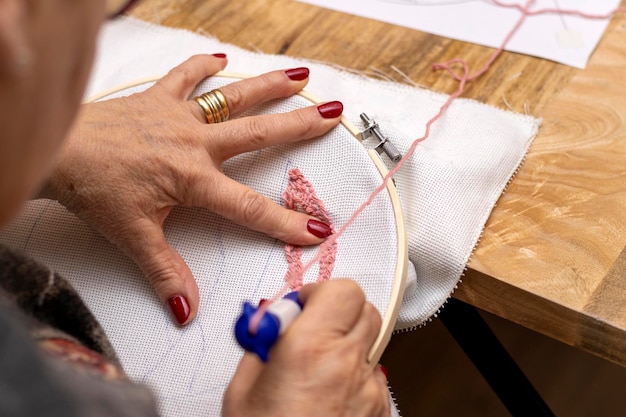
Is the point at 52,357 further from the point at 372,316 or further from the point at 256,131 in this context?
the point at 256,131

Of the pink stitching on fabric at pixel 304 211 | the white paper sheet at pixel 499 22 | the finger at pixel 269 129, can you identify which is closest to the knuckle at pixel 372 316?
the pink stitching on fabric at pixel 304 211

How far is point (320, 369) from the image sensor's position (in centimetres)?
49

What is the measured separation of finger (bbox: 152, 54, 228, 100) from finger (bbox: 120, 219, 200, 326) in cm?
17

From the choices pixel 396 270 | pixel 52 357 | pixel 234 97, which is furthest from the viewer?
pixel 234 97

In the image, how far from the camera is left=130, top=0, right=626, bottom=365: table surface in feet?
2.12

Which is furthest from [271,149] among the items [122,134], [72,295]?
[72,295]

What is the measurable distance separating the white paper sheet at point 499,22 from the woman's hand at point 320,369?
52 centimetres

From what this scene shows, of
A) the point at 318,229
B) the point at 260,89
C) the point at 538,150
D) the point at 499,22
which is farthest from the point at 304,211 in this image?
the point at 499,22

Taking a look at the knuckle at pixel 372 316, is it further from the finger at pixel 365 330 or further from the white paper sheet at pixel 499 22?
the white paper sheet at pixel 499 22

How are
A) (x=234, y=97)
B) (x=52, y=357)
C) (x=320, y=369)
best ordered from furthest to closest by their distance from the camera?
(x=234, y=97)
(x=320, y=369)
(x=52, y=357)

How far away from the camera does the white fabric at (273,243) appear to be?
63 cm

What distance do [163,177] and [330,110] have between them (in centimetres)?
19

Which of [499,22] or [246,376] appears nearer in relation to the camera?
[246,376]

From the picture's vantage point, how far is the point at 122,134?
0.68 m
